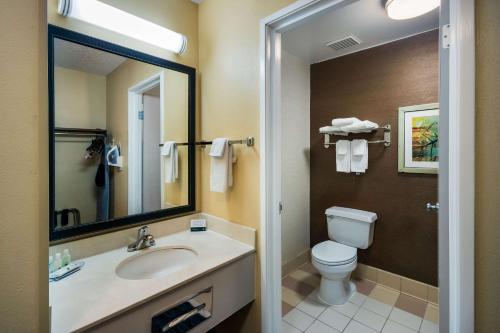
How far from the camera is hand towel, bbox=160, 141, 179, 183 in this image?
5.15 ft

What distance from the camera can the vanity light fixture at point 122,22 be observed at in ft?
3.65

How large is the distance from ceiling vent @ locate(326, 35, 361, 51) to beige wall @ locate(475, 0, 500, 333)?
1474 mm

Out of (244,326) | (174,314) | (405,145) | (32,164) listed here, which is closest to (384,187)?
(405,145)

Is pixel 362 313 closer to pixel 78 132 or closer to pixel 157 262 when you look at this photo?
pixel 157 262

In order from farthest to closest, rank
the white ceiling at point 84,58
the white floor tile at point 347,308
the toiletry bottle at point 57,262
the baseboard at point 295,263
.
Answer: the baseboard at point 295,263, the white floor tile at point 347,308, the white ceiling at point 84,58, the toiletry bottle at point 57,262

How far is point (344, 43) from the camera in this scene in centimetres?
212

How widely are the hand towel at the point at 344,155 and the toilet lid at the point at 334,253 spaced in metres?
0.72

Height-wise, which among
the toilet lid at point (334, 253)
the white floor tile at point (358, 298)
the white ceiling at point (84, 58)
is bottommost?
the white floor tile at point (358, 298)

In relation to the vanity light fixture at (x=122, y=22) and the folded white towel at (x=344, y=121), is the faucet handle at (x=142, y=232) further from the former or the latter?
the folded white towel at (x=344, y=121)

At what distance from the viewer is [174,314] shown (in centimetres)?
98

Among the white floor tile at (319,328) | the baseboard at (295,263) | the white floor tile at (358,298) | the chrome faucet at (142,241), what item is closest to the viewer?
the chrome faucet at (142,241)

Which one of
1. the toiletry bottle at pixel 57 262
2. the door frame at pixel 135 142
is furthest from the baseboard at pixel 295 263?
the toiletry bottle at pixel 57 262

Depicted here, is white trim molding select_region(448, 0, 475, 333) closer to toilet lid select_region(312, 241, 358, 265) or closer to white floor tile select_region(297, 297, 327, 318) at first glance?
toilet lid select_region(312, 241, 358, 265)

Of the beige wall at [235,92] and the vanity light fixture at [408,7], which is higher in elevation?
the vanity light fixture at [408,7]
